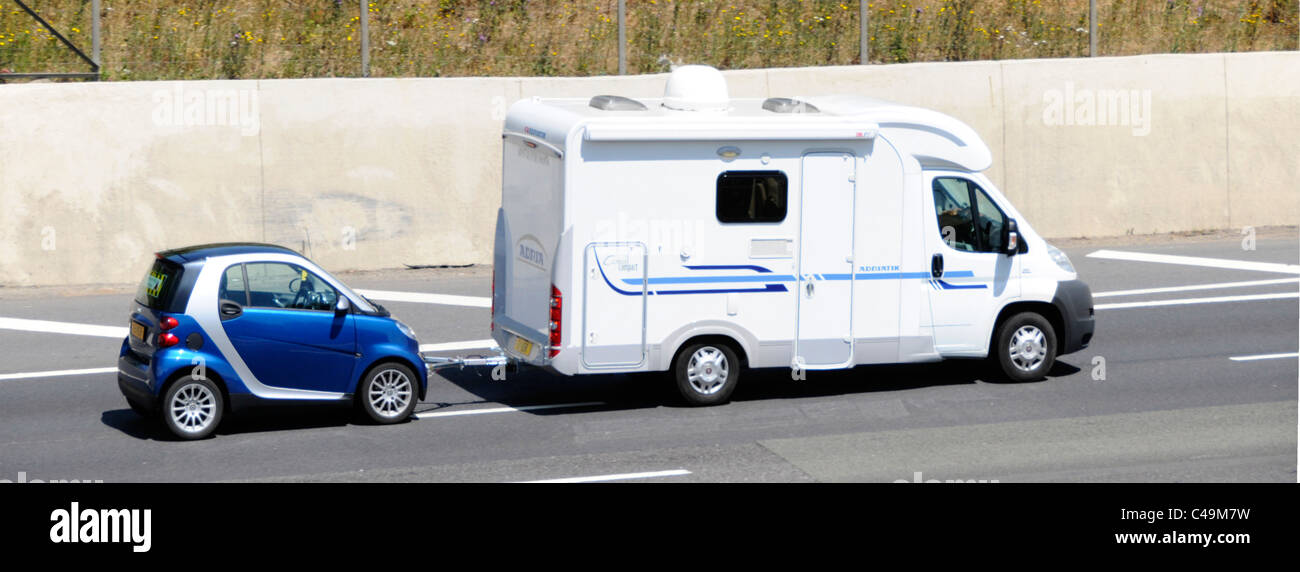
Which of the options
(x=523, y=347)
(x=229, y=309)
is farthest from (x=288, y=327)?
(x=523, y=347)

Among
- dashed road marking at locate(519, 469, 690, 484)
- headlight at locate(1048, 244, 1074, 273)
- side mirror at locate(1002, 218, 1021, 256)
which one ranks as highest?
side mirror at locate(1002, 218, 1021, 256)

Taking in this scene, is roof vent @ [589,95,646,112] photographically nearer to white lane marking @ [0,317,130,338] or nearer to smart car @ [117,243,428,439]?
smart car @ [117,243,428,439]

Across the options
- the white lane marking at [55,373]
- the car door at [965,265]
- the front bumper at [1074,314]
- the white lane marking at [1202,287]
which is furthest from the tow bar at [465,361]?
the white lane marking at [1202,287]

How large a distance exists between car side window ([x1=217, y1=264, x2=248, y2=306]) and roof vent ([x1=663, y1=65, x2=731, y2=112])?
3827 mm

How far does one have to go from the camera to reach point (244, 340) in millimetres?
11367

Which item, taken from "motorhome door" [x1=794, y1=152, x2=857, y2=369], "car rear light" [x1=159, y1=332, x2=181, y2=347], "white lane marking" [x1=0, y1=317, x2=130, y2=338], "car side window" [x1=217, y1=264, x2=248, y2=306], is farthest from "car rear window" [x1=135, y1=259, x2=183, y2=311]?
"motorhome door" [x1=794, y1=152, x2=857, y2=369]

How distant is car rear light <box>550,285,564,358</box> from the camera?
12227 mm

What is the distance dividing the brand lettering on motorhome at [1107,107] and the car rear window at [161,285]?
1428 cm

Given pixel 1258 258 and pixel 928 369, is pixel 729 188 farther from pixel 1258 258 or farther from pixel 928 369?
pixel 1258 258

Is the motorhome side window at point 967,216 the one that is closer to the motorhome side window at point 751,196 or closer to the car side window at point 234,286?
the motorhome side window at point 751,196

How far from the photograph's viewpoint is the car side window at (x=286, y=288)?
1151 cm

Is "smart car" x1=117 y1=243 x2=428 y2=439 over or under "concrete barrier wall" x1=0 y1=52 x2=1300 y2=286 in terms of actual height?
under
